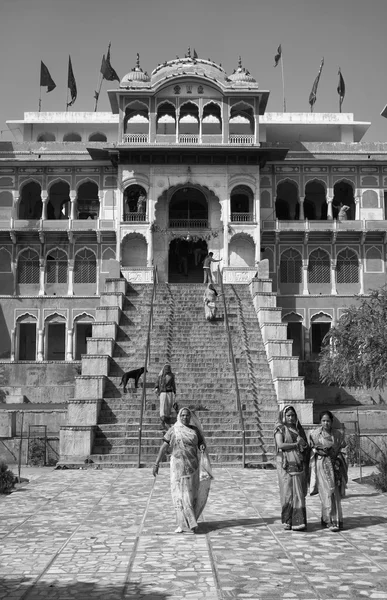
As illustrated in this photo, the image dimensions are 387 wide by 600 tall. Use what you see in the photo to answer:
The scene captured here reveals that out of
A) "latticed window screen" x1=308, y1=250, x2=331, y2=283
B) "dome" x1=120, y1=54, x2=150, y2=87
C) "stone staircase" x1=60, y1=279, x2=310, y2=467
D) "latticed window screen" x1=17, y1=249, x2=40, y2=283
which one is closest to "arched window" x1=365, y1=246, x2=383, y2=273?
"latticed window screen" x1=308, y1=250, x2=331, y2=283

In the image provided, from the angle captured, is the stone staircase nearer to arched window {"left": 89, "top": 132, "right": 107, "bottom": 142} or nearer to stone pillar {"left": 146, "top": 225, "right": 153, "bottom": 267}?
stone pillar {"left": 146, "top": 225, "right": 153, "bottom": 267}

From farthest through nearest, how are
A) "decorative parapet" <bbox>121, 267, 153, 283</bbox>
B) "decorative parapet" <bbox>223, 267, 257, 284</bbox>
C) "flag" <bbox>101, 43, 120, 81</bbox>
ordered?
"flag" <bbox>101, 43, 120, 81</bbox> < "decorative parapet" <bbox>121, 267, 153, 283</bbox> < "decorative parapet" <bbox>223, 267, 257, 284</bbox>

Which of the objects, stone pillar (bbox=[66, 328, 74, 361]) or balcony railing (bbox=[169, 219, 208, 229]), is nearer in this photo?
stone pillar (bbox=[66, 328, 74, 361])

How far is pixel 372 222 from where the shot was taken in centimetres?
3553

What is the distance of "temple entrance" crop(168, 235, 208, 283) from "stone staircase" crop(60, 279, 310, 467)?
6.98m

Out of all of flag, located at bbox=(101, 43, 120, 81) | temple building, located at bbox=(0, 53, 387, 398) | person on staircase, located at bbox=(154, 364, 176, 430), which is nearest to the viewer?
person on staircase, located at bbox=(154, 364, 176, 430)

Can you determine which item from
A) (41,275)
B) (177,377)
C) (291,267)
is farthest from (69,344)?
(177,377)

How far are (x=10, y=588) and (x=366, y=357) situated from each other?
35.4ft

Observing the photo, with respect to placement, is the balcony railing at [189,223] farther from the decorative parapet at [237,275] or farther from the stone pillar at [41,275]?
the stone pillar at [41,275]

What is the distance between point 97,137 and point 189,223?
10.3m

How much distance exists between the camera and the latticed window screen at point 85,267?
36250 mm

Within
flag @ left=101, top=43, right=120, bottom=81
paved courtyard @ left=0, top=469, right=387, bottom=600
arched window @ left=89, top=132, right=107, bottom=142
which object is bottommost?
paved courtyard @ left=0, top=469, right=387, bottom=600

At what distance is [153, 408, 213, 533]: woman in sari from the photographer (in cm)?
942

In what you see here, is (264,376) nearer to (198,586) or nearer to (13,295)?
(198,586)
